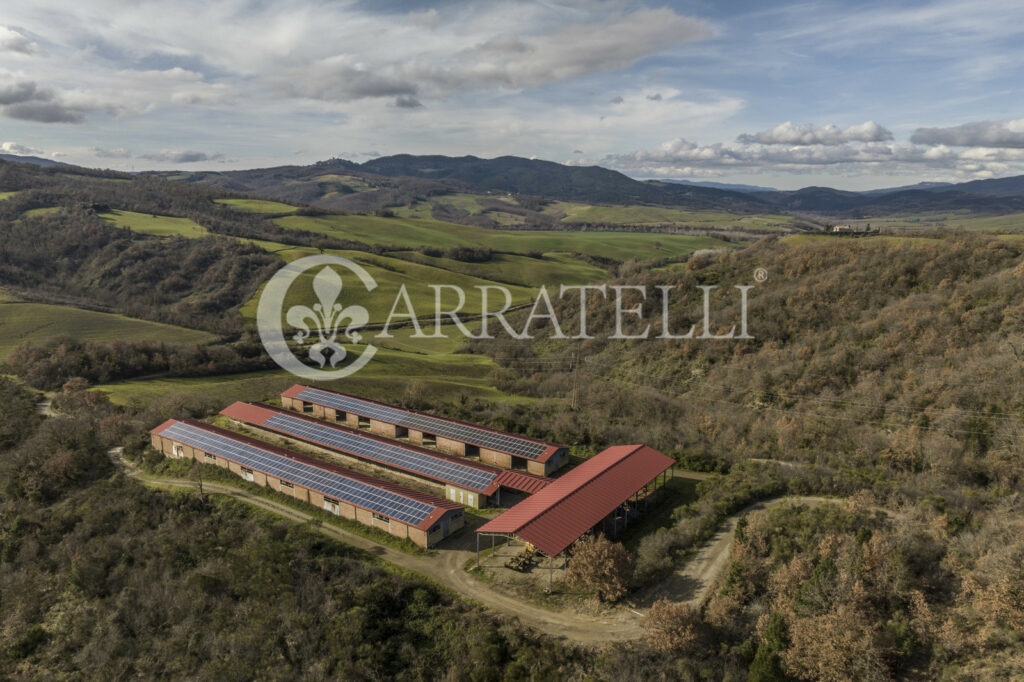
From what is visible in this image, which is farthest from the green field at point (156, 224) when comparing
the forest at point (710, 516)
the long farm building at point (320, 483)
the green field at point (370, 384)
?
the long farm building at point (320, 483)

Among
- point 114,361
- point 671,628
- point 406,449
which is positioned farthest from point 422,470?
point 114,361

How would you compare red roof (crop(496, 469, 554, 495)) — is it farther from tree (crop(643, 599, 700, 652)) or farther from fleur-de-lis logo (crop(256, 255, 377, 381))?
fleur-de-lis logo (crop(256, 255, 377, 381))

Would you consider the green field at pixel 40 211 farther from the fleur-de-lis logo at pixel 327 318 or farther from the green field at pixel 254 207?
the fleur-de-lis logo at pixel 327 318

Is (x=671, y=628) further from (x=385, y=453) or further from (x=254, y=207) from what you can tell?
(x=254, y=207)

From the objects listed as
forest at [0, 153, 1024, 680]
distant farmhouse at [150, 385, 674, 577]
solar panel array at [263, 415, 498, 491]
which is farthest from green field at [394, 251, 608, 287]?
solar panel array at [263, 415, 498, 491]

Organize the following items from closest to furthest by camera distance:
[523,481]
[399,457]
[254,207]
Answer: [523,481]
[399,457]
[254,207]
